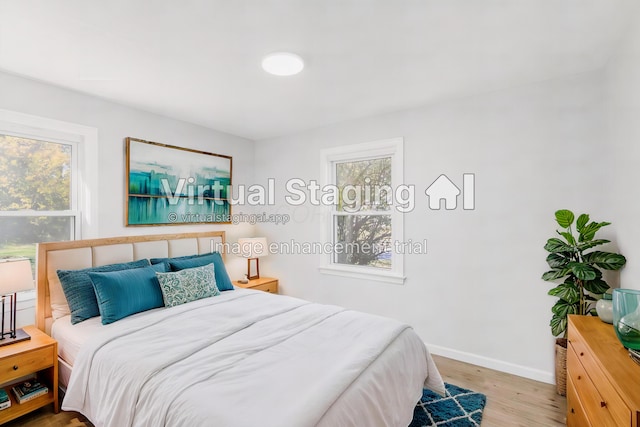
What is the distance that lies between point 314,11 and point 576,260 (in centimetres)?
251

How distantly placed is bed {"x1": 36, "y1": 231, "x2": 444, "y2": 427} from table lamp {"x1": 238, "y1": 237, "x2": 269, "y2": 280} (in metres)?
1.26

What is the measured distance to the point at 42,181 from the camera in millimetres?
2705

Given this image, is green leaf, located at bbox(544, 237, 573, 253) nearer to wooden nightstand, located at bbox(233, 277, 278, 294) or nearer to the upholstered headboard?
wooden nightstand, located at bbox(233, 277, 278, 294)

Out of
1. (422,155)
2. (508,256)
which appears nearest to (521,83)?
(422,155)

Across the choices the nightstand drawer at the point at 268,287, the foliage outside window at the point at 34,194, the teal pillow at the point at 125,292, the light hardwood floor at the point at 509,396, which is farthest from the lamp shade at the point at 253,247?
the light hardwood floor at the point at 509,396

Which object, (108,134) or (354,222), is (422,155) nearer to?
(354,222)

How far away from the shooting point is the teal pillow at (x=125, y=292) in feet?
7.64

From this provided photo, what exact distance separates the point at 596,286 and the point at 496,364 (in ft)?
3.58

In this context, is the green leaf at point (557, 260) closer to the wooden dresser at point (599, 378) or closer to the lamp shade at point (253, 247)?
the wooden dresser at point (599, 378)

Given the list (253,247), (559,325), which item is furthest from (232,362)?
(253,247)

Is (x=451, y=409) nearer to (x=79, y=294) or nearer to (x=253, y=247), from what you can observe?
(x=253, y=247)

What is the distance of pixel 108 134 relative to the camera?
301 cm

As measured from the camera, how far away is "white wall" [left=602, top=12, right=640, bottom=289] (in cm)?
182

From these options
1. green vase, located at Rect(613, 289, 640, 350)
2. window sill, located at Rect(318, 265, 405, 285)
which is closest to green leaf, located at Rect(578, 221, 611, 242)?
green vase, located at Rect(613, 289, 640, 350)
